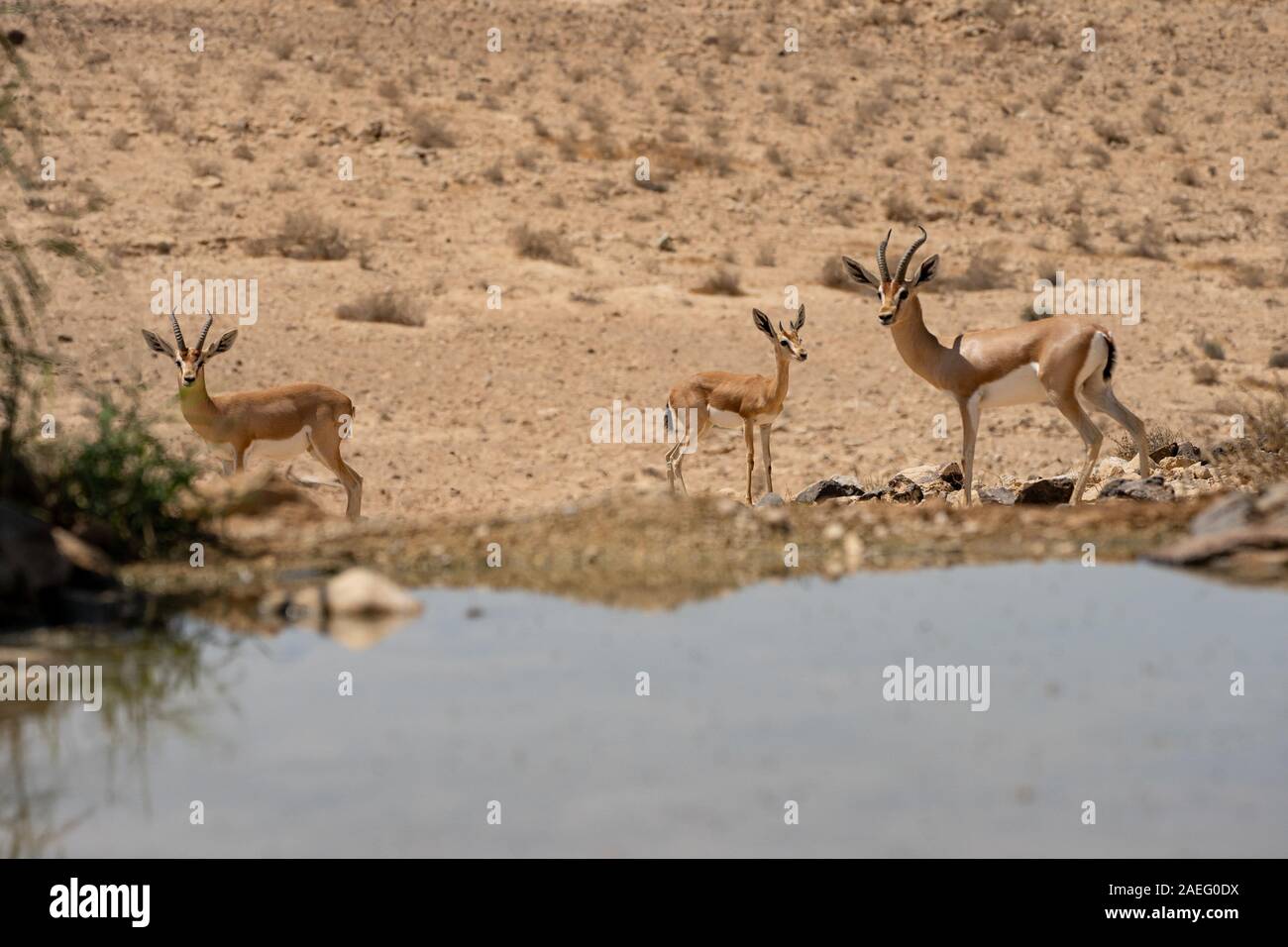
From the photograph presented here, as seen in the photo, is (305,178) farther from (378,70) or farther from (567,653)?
(567,653)

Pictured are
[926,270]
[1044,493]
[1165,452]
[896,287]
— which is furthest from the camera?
[926,270]

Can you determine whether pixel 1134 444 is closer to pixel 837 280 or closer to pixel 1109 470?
pixel 1109 470

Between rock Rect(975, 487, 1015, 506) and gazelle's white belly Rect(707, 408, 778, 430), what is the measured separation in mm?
2780

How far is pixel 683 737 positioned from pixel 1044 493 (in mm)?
8435

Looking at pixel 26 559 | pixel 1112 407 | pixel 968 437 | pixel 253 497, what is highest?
pixel 1112 407

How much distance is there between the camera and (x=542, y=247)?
2372 cm

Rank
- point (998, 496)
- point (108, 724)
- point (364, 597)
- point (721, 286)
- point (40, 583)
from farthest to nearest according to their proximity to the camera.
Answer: point (721, 286) < point (998, 496) < point (364, 597) < point (40, 583) < point (108, 724)

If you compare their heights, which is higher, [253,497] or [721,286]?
[721,286]

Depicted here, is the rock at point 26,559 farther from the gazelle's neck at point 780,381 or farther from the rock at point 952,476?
the gazelle's neck at point 780,381

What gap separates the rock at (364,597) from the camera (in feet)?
26.2

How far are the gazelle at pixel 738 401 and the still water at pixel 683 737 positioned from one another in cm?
815

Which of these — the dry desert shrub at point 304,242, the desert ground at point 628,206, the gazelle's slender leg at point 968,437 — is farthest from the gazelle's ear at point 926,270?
the dry desert shrub at point 304,242

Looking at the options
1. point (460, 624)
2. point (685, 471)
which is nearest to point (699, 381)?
point (685, 471)

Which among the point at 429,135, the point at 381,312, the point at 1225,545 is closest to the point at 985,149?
the point at 429,135
